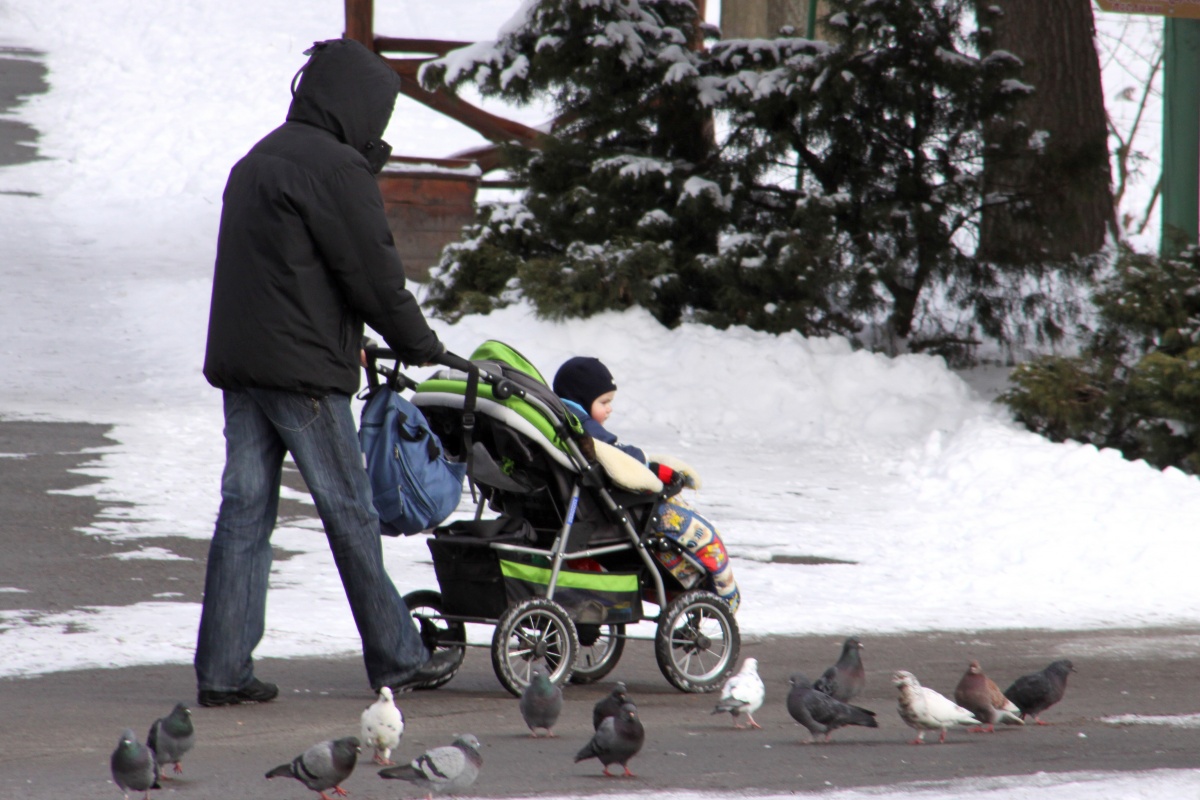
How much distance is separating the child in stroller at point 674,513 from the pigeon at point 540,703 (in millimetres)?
1158

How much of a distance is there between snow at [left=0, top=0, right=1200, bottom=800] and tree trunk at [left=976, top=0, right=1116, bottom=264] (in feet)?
4.59

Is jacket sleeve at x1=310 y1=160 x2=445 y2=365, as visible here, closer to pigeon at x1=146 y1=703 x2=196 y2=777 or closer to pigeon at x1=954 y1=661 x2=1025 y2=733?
pigeon at x1=146 y1=703 x2=196 y2=777

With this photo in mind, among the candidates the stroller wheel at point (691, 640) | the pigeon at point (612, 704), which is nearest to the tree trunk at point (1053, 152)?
the stroller wheel at point (691, 640)

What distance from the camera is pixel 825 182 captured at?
13.9 m

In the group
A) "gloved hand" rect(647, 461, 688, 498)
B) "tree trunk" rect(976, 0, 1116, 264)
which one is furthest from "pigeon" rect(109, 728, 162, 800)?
"tree trunk" rect(976, 0, 1116, 264)

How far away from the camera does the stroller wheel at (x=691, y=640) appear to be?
5.78 m

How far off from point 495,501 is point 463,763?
2043 millimetres

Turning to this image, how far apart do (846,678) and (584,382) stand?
1606 millimetres

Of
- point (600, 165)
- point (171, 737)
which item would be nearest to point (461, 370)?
point (171, 737)

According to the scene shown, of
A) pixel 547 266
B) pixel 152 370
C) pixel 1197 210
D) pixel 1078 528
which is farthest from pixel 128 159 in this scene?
pixel 1078 528

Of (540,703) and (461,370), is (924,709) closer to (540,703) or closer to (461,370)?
(540,703)

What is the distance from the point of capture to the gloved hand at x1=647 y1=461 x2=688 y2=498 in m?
5.88

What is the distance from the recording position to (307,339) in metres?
5.07

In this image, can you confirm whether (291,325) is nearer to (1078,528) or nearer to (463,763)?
(463,763)
